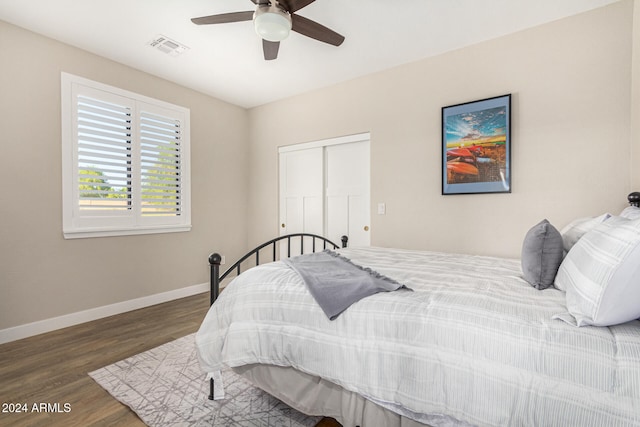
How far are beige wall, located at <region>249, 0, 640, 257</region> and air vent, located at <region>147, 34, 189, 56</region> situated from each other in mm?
1648

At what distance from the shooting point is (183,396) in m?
1.81

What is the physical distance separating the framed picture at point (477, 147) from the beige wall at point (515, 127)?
0.08m

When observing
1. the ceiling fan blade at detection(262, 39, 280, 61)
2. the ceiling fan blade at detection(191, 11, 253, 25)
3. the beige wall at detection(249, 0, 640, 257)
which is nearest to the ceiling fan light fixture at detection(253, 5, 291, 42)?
the ceiling fan blade at detection(191, 11, 253, 25)

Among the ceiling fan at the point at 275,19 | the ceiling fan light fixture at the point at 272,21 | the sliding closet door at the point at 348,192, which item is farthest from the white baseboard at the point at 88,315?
the ceiling fan light fixture at the point at 272,21

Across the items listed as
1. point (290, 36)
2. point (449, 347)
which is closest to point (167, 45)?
point (290, 36)

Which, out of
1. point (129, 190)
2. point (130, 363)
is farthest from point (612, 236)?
point (129, 190)

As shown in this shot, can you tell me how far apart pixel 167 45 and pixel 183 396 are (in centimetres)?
293

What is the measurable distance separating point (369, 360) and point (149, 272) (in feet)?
10.4

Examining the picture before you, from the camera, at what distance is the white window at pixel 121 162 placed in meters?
2.93

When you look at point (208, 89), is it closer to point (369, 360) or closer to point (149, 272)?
point (149, 272)

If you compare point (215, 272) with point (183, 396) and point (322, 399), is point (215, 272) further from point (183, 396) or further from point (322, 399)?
point (322, 399)

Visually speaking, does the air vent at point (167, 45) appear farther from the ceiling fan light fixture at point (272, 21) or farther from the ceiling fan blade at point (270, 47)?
the ceiling fan light fixture at point (272, 21)

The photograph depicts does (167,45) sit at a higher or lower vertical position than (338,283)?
→ higher

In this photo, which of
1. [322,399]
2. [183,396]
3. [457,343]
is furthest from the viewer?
[183,396]
